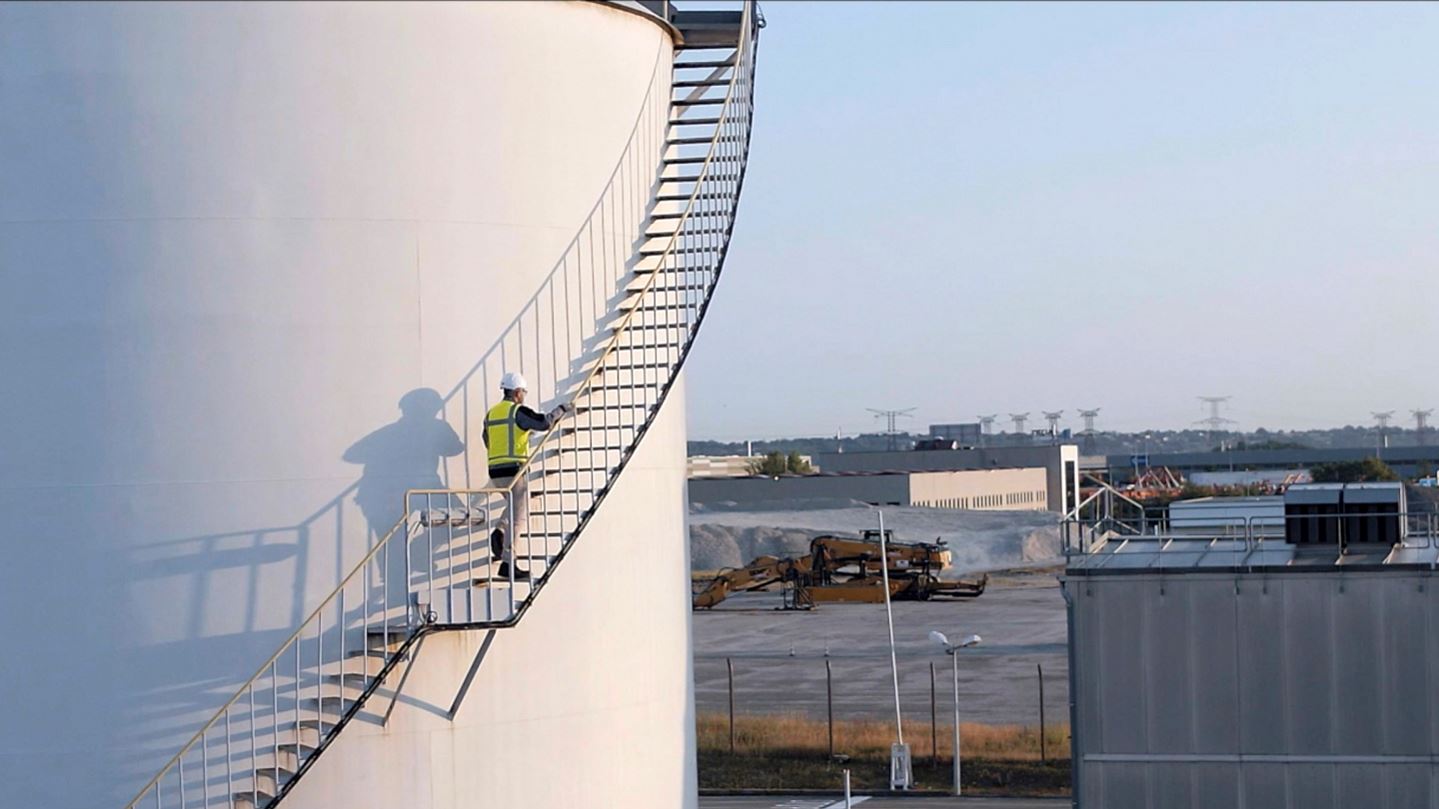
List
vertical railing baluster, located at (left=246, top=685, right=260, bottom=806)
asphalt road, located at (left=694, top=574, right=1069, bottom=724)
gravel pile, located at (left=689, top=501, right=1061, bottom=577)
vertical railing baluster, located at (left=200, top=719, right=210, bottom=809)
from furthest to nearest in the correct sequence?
gravel pile, located at (left=689, top=501, right=1061, bottom=577)
asphalt road, located at (left=694, top=574, right=1069, bottom=724)
vertical railing baluster, located at (left=246, top=685, right=260, bottom=806)
vertical railing baluster, located at (left=200, top=719, right=210, bottom=809)

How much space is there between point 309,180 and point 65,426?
2679 millimetres

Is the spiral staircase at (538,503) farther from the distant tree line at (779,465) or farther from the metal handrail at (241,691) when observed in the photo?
the distant tree line at (779,465)

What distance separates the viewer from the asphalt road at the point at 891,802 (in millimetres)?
30430

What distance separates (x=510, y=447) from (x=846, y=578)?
173ft

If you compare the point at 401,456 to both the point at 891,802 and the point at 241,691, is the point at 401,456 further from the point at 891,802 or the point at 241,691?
the point at 891,802

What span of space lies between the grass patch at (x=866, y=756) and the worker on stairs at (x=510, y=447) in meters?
19.2

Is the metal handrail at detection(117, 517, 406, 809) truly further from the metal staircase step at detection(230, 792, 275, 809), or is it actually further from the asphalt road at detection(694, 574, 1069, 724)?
the asphalt road at detection(694, 574, 1069, 724)

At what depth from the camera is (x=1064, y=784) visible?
105 feet

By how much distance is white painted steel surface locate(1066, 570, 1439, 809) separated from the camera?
59.6 feet

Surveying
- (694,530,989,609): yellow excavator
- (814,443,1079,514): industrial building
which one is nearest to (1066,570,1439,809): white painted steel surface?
(694,530,989,609): yellow excavator

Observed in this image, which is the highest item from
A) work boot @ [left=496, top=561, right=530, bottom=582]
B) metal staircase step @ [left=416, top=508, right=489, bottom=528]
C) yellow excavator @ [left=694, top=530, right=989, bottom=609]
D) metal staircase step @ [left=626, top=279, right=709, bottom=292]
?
metal staircase step @ [left=626, top=279, right=709, bottom=292]

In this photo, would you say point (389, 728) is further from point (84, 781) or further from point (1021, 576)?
point (1021, 576)

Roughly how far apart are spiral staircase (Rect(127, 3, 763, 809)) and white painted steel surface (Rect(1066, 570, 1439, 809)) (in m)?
5.73

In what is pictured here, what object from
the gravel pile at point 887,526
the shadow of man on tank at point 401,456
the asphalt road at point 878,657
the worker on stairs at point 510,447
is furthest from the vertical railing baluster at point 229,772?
the gravel pile at point 887,526
